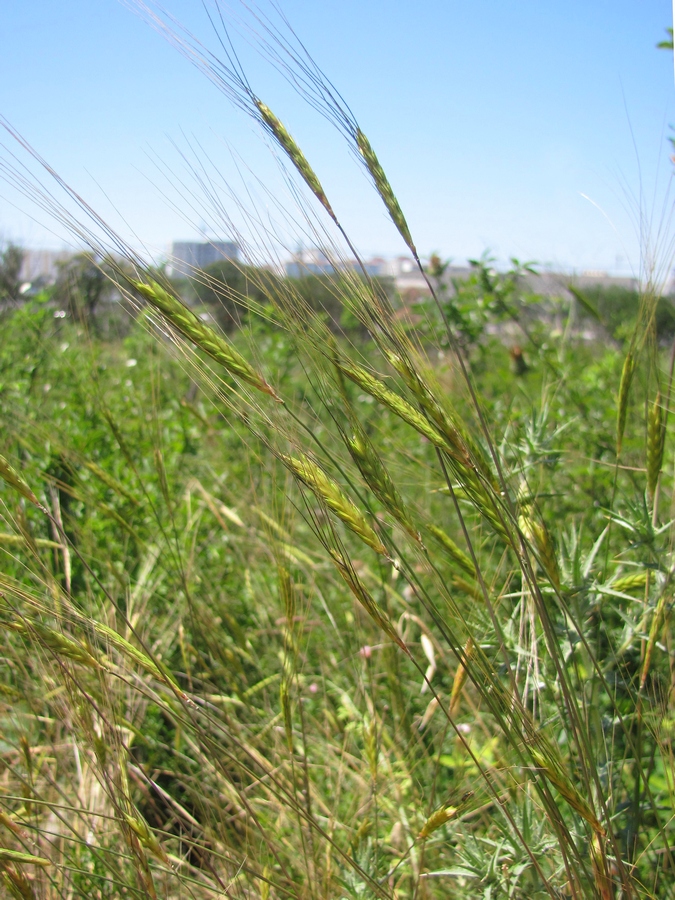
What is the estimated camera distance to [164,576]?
1.88 metres

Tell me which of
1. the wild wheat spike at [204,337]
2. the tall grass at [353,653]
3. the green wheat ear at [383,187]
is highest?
the green wheat ear at [383,187]

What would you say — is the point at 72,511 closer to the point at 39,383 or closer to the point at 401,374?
the point at 39,383

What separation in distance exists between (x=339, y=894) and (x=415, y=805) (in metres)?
0.18

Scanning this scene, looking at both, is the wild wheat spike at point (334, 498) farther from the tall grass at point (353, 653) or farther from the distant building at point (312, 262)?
the distant building at point (312, 262)

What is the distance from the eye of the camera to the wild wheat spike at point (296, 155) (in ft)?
2.74

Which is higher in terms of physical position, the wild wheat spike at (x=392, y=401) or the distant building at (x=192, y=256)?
the distant building at (x=192, y=256)

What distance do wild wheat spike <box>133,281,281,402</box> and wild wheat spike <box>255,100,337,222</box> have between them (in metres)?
0.21

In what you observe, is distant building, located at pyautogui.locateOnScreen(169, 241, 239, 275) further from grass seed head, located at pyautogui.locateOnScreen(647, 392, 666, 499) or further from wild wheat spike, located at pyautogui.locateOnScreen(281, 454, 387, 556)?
grass seed head, located at pyautogui.locateOnScreen(647, 392, 666, 499)

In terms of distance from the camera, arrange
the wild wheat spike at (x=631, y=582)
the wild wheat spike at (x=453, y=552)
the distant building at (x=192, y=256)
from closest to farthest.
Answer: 1. the distant building at (x=192, y=256)
2. the wild wheat spike at (x=453, y=552)
3. the wild wheat spike at (x=631, y=582)

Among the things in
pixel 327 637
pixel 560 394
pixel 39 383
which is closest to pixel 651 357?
pixel 327 637

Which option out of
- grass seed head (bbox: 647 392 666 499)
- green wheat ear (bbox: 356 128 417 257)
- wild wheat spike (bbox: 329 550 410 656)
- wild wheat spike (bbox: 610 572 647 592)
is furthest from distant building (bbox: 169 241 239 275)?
wild wheat spike (bbox: 610 572 647 592)

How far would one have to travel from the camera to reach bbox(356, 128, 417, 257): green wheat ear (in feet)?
2.62

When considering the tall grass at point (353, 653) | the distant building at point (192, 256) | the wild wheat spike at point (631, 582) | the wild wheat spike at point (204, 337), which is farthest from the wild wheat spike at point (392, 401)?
the wild wheat spike at point (631, 582)

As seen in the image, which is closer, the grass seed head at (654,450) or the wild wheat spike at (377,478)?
the wild wheat spike at (377,478)
